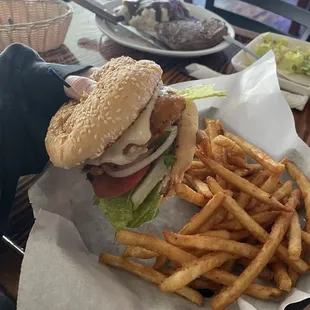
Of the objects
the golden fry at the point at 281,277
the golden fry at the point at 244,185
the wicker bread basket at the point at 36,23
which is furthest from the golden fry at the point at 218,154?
the wicker bread basket at the point at 36,23

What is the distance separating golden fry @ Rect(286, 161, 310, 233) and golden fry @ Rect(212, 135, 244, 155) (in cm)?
21

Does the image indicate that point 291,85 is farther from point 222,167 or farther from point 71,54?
point 71,54

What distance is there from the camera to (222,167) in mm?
1568

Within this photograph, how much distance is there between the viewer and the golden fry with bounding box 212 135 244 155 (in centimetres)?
165

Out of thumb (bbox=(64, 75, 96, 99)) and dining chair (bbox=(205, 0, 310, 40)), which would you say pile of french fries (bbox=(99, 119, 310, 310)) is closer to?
thumb (bbox=(64, 75, 96, 99))

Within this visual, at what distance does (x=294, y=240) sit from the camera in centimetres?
137

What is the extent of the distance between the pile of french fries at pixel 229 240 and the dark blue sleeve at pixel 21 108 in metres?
0.41

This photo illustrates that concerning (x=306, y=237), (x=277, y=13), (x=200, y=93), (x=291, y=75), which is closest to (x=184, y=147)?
(x=200, y=93)

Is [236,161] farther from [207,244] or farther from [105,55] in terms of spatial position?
[105,55]

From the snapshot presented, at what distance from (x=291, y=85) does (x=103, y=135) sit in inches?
53.4

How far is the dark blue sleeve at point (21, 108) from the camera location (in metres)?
1.36

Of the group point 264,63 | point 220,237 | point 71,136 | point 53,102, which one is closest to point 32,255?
point 71,136

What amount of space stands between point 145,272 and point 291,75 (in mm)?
1513

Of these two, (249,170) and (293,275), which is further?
(249,170)
